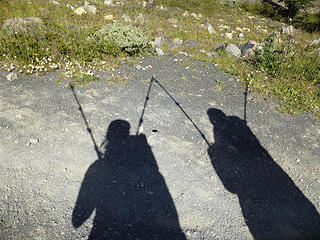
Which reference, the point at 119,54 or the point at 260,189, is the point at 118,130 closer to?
the point at 260,189

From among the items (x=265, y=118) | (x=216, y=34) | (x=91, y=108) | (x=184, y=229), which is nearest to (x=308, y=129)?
(x=265, y=118)

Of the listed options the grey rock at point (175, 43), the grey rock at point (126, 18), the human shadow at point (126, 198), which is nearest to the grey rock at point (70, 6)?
the grey rock at point (126, 18)

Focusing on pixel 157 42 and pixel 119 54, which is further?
pixel 157 42

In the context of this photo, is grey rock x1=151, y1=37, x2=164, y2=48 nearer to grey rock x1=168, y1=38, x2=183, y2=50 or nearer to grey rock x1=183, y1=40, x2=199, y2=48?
grey rock x1=168, y1=38, x2=183, y2=50

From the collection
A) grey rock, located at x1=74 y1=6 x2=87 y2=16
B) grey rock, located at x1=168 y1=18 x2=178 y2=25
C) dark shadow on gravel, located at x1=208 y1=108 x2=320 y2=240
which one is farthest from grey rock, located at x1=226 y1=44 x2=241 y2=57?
grey rock, located at x1=74 y1=6 x2=87 y2=16

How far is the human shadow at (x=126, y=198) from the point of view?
379cm

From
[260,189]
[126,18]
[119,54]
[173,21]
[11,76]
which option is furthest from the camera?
[173,21]

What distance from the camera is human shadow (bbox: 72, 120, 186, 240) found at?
149 inches

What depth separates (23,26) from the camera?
9711mm

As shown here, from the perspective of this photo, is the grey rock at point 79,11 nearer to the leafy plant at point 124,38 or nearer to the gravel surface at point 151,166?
the leafy plant at point 124,38

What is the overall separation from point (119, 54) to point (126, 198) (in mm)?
7088

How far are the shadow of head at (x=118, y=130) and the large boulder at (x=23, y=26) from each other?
663 centimetres

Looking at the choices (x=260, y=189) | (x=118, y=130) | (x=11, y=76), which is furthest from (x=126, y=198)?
(x=11, y=76)

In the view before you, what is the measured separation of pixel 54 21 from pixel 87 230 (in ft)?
36.6
